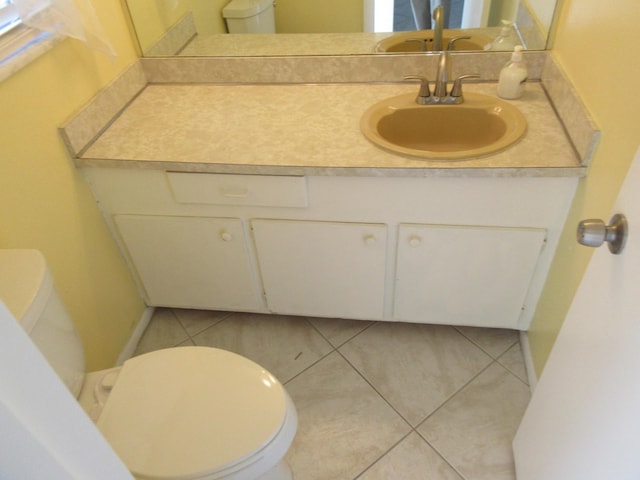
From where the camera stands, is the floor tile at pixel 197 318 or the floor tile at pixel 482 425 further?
the floor tile at pixel 197 318

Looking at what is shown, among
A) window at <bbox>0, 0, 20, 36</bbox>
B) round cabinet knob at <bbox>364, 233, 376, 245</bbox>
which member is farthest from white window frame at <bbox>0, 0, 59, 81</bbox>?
round cabinet knob at <bbox>364, 233, 376, 245</bbox>

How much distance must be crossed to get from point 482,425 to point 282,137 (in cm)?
107

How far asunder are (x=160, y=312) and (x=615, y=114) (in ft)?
5.39

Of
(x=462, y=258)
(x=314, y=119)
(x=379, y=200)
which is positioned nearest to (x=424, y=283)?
(x=462, y=258)

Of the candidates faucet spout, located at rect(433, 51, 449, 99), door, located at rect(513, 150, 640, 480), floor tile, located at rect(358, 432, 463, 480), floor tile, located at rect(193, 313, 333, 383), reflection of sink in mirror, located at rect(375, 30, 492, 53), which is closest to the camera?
door, located at rect(513, 150, 640, 480)

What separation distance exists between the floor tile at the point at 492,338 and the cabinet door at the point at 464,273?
0.12 metres

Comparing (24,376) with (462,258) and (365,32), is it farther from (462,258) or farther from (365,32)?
(365,32)

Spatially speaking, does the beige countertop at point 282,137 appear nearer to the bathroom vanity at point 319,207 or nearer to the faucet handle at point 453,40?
the bathroom vanity at point 319,207

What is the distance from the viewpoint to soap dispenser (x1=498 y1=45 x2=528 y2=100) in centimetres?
147

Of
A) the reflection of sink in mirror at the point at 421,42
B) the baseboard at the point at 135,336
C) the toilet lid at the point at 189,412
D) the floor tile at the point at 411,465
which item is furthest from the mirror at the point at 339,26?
the floor tile at the point at 411,465

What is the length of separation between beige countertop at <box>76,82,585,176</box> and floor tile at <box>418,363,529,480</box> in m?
0.74

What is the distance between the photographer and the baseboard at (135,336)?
168cm

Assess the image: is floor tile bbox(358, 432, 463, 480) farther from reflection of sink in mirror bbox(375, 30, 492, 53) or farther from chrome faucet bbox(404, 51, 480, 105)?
reflection of sink in mirror bbox(375, 30, 492, 53)

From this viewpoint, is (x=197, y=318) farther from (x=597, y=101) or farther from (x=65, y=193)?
(x=597, y=101)
